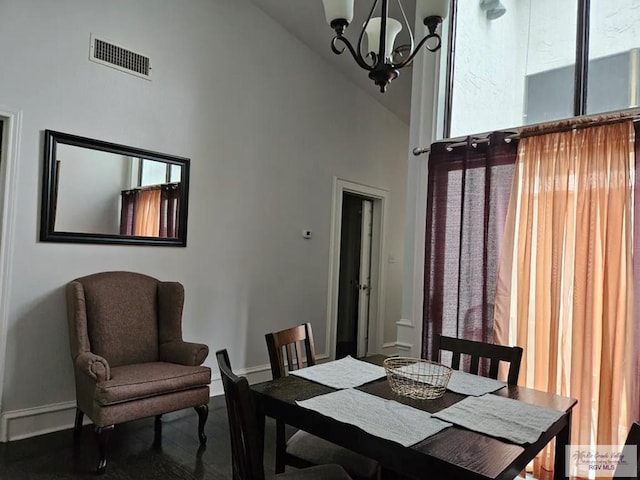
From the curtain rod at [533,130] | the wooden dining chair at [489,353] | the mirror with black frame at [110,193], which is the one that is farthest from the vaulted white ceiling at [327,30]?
the wooden dining chair at [489,353]

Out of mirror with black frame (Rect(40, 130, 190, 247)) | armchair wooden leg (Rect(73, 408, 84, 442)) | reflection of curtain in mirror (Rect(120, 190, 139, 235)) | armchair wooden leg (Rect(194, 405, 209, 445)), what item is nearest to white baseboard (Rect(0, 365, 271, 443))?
armchair wooden leg (Rect(73, 408, 84, 442))

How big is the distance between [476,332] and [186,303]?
236 cm

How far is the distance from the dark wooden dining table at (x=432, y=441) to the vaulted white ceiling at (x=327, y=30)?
3391 millimetres

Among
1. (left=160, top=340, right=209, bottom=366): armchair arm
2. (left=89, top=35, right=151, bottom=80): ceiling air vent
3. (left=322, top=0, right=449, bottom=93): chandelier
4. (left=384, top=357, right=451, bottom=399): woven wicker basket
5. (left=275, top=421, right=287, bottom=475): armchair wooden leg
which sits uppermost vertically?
(left=89, top=35, right=151, bottom=80): ceiling air vent

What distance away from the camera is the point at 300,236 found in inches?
185

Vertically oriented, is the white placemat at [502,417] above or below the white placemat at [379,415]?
above

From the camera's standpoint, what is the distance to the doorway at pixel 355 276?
18.5 feet

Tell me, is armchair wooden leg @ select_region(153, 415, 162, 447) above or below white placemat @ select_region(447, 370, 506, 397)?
below

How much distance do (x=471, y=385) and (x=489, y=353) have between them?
321 mm

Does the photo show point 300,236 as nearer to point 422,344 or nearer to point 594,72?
point 422,344

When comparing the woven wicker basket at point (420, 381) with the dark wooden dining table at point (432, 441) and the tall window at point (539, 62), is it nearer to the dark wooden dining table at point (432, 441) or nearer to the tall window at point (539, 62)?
the dark wooden dining table at point (432, 441)

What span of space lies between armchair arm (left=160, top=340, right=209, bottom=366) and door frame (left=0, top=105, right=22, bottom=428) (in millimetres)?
997

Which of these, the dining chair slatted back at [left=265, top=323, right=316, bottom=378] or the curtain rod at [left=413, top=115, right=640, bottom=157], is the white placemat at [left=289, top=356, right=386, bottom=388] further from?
the curtain rod at [left=413, top=115, right=640, bottom=157]

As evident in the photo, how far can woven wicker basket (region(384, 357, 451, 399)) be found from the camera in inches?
67.4
